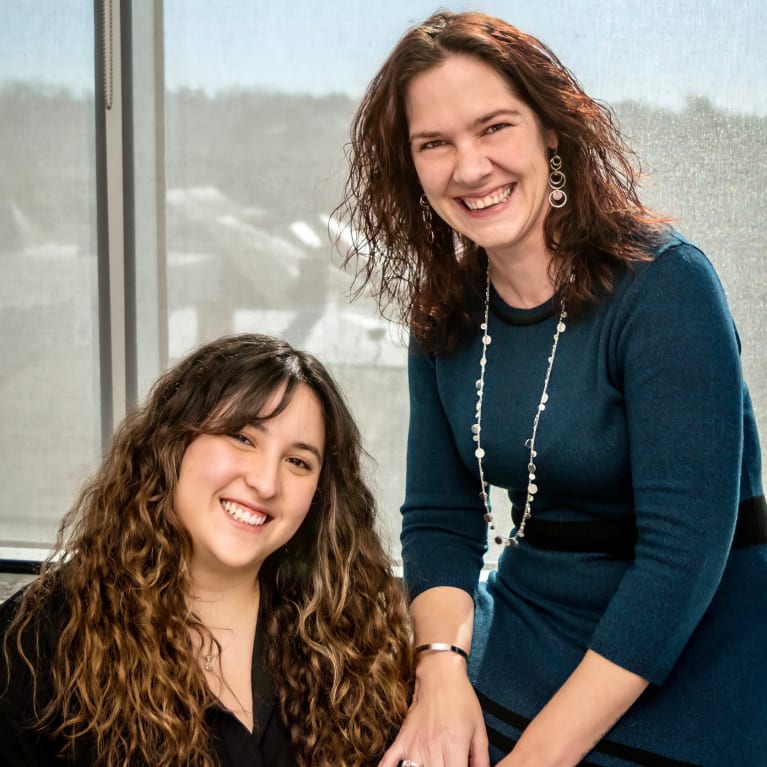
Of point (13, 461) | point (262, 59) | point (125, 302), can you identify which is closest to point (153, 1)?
point (262, 59)

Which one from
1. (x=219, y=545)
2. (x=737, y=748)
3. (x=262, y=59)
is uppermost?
(x=262, y=59)

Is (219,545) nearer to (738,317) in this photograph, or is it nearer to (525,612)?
(525,612)

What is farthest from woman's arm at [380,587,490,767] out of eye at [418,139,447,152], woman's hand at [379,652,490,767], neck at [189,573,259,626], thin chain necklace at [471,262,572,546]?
eye at [418,139,447,152]

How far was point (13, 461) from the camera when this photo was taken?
2.66 m

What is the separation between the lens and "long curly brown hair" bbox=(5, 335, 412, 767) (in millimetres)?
1291

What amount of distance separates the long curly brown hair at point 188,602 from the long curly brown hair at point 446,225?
0.79ft

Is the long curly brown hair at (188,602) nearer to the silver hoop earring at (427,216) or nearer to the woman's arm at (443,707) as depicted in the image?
the woman's arm at (443,707)

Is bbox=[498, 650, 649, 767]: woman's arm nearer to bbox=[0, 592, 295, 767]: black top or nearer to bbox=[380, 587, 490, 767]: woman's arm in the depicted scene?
bbox=[380, 587, 490, 767]: woman's arm

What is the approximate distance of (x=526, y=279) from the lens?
149cm

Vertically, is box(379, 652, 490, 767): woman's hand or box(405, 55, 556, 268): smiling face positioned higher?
box(405, 55, 556, 268): smiling face

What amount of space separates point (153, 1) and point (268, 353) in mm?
1323

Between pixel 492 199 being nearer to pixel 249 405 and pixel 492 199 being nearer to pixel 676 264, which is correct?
pixel 676 264

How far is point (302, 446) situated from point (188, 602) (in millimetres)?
263

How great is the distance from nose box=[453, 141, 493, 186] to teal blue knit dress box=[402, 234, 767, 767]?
0.73 ft
